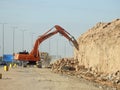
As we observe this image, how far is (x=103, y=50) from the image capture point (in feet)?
178

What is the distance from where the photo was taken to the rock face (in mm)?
47750

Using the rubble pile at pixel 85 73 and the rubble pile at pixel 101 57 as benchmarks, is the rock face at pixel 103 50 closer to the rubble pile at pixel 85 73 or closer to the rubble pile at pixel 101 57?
the rubble pile at pixel 101 57

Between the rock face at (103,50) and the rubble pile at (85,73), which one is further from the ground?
the rock face at (103,50)

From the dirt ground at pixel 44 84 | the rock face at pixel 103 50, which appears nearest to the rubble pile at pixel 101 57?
the rock face at pixel 103 50

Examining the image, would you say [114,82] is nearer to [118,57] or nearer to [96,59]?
[118,57]

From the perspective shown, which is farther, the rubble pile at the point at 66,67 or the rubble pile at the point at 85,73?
the rubble pile at the point at 66,67

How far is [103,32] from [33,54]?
2110cm

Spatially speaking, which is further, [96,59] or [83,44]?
[83,44]

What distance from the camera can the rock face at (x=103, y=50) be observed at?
47750mm

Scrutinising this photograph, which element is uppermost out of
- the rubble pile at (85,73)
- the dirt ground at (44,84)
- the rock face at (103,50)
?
the rock face at (103,50)

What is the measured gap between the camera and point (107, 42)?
52656 mm

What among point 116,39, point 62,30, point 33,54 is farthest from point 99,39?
point 33,54

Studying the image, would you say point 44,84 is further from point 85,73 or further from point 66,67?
point 66,67

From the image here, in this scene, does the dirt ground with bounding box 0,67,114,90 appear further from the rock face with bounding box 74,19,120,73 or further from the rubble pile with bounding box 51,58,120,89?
the rock face with bounding box 74,19,120,73
